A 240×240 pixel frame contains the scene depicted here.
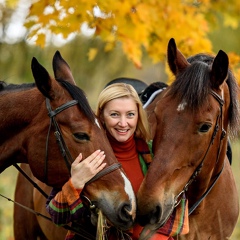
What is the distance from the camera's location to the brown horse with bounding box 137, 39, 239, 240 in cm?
400

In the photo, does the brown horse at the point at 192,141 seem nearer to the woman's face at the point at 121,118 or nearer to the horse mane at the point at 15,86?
the woman's face at the point at 121,118

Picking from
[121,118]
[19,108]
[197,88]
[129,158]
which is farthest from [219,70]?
[19,108]

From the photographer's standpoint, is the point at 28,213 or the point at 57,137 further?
the point at 28,213

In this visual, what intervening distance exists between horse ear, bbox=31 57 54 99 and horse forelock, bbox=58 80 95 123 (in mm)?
129

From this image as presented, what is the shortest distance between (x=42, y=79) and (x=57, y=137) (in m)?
0.42

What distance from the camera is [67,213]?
13.4 ft

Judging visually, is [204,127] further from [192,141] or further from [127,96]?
[127,96]

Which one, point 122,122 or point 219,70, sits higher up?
point 219,70

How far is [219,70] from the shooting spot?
14.3 feet

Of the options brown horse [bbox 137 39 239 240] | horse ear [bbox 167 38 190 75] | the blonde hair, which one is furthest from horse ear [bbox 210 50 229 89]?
the blonde hair

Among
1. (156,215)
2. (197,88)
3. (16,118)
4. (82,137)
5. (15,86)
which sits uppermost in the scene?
(15,86)

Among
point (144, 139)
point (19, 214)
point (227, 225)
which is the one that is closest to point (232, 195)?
point (227, 225)

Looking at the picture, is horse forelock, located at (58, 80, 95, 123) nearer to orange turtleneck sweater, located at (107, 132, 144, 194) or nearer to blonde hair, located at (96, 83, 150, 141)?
blonde hair, located at (96, 83, 150, 141)

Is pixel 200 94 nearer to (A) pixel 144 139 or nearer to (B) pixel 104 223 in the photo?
(A) pixel 144 139
